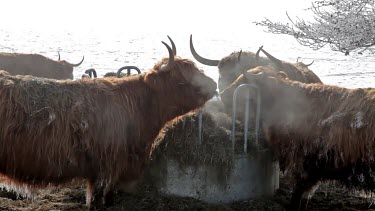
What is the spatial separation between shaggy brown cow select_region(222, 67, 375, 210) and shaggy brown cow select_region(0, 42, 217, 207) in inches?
36.3

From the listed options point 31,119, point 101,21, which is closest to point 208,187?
point 31,119

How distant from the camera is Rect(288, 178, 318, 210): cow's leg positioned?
16.4ft

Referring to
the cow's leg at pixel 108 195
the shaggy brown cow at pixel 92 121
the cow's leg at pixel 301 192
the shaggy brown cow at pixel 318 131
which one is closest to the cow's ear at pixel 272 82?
the shaggy brown cow at pixel 318 131

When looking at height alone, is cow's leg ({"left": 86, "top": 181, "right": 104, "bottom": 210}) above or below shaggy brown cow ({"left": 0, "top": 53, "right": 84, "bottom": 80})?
below

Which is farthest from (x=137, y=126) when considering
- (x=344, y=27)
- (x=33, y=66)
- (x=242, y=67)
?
(x=33, y=66)

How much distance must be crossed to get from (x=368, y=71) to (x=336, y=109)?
1351 centimetres

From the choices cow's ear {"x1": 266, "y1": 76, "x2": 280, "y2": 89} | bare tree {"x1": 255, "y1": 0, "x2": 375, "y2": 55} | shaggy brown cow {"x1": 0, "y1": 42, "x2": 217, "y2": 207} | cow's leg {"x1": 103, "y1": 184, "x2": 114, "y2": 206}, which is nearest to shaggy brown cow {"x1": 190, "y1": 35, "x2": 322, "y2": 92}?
bare tree {"x1": 255, "y1": 0, "x2": 375, "y2": 55}

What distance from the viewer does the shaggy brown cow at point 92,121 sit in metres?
4.18

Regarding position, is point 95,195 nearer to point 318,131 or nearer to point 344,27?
point 318,131

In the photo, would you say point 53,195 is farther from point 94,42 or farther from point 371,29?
point 94,42

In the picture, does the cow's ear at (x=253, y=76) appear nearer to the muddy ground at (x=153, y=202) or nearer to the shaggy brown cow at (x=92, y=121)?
the shaggy brown cow at (x=92, y=121)

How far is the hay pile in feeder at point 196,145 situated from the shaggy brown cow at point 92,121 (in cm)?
31

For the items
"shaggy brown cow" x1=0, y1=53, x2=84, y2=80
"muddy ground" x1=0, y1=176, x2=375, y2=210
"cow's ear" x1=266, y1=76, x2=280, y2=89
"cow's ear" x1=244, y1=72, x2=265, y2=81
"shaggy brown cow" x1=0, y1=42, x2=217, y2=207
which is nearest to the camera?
"shaggy brown cow" x1=0, y1=42, x2=217, y2=207

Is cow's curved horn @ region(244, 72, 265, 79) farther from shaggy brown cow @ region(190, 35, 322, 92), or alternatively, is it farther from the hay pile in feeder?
shaggy brown cow @ region(190, 35, 322, 92)
